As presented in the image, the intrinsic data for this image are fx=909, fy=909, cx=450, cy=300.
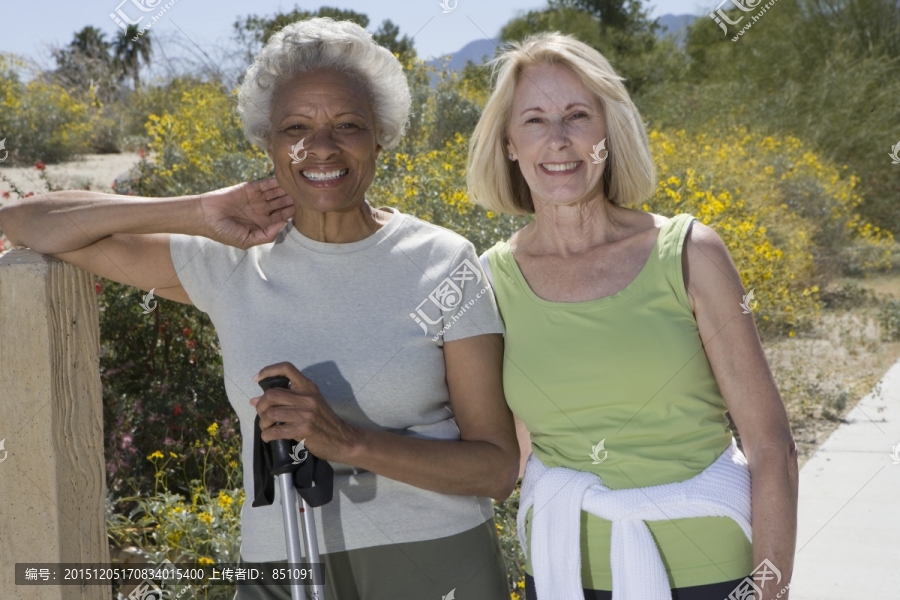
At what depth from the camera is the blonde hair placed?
7.08ft

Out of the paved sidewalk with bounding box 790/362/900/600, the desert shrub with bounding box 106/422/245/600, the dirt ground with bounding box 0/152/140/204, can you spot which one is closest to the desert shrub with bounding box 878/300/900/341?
the paved sidewalk with bounding box 790/362/900/600

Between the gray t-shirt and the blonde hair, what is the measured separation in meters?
0.46

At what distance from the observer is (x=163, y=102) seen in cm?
1391

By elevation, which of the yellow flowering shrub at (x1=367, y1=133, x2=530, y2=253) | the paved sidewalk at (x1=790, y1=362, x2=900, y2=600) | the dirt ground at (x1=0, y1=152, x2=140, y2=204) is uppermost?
the dirt ground at (x1=0, y1=152, x2=140, y2=204)

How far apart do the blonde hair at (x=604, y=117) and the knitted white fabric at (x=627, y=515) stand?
73cm

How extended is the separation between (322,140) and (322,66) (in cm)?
17

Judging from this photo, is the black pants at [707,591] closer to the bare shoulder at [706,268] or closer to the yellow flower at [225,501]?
the bare shoulder at [706,268]

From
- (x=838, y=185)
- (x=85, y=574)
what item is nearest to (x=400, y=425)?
(x=85, y=574)

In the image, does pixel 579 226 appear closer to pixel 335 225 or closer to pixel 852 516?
pixel 335 225

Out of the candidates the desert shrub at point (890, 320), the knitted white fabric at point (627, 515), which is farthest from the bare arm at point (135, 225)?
the desert shrub at point (890, 320)

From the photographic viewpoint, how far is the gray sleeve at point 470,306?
6.35 feet

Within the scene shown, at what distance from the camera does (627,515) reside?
6.13ft

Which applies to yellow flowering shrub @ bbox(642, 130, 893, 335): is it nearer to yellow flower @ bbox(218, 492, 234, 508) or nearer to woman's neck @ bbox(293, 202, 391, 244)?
yellow flower @ bbox(218, 492, 234, 508)

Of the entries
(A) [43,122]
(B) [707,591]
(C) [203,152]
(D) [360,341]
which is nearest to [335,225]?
(D) [360,341]
